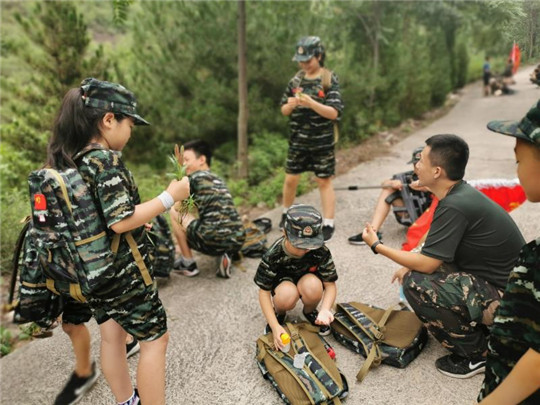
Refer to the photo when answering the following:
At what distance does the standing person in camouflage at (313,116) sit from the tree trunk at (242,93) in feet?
5.96

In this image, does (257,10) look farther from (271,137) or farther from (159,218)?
(159,218)

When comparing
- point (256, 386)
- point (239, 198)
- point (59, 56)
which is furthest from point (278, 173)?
point (256, 386)

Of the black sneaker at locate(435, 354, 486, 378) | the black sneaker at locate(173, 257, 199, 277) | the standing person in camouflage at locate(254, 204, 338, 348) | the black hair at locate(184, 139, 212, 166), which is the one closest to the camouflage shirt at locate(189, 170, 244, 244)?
the black hair at locate(184, 139, 212, 166)

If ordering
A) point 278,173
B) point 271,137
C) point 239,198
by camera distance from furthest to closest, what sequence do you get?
point 271,137
point 278,173
point 239,198

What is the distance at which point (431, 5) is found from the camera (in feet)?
32.6

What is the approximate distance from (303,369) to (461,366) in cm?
99

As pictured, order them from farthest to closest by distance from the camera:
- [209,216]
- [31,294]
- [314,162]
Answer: [314,162] < [209,216] < [31,294]

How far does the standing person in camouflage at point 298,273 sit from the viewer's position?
262cm

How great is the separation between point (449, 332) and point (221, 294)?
1.97 metres

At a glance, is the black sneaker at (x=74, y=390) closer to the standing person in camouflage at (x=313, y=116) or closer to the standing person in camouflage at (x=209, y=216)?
the standing person in camouflage at (x=209, y=216)

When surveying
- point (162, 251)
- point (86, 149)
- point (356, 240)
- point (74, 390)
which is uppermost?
point (86, 149)

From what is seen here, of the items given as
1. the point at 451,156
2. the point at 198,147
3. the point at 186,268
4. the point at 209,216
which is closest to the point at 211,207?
the point at 209,216

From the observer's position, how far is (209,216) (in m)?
3.85

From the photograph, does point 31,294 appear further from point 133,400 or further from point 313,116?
point 313,116
